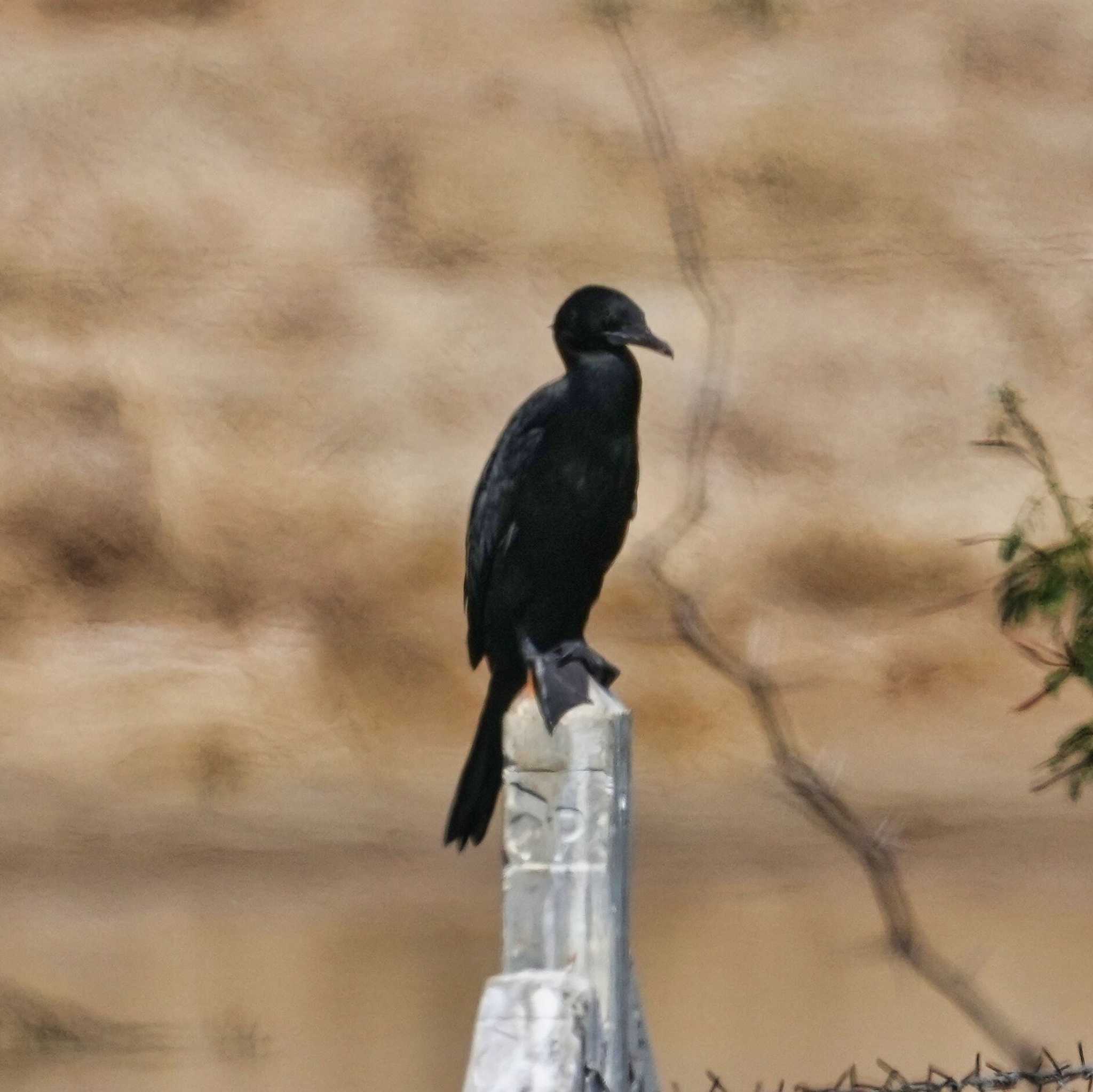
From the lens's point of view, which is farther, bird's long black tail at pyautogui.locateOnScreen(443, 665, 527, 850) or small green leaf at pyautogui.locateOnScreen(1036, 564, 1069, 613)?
small green leaf at pyautogui.locateOnScreen(1036, 564, 1069, 613)

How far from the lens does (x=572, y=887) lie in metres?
1.74

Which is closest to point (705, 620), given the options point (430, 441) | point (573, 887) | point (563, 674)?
point (430, 441)

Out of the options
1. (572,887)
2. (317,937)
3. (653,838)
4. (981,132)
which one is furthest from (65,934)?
(572,887)

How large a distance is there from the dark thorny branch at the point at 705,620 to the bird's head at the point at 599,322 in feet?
6.50

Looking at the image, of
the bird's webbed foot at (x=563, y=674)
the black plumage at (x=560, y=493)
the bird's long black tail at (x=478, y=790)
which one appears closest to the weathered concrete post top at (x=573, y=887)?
the bird's webbed foot at (x=563, y=674)

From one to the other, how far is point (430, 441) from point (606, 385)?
2131mm

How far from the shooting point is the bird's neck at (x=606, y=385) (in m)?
2.49

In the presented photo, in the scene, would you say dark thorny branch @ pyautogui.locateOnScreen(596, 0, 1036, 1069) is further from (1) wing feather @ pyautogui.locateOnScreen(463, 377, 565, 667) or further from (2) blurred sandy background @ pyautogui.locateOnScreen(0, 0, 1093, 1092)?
(1) wing feather @ pyautogui.locateOnScreen(463, 377, 565, 667)

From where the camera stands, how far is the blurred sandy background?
4.43m

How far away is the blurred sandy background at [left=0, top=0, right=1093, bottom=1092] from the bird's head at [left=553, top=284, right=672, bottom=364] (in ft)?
6.53

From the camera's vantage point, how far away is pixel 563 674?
78.7 inches

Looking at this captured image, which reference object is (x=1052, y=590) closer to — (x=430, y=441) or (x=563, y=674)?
(x=563, y=674)

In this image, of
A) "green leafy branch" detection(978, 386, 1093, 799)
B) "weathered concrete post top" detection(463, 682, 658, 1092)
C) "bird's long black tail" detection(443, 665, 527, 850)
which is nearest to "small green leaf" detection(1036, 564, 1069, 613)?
"green leafy branch" detection(978, 386, 1093, 799)

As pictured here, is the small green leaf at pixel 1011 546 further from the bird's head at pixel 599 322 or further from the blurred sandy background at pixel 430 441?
the blurred sandy background at pixel 430 441
